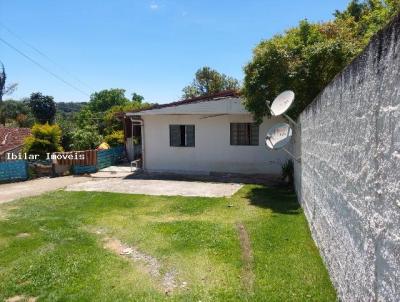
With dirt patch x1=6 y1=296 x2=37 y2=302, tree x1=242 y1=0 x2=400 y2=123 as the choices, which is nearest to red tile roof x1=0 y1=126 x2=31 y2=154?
tree x1=242 y1=0 x2=400 y2=123

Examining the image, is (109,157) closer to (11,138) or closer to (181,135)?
(181,135)

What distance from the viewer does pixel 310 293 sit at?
184 inches


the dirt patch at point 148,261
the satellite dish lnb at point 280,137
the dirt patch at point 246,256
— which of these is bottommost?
the dirt patch at point 148,261

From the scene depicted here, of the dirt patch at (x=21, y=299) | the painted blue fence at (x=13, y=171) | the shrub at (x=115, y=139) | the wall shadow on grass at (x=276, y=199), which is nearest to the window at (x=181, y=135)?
the wall shadow on grass at (x=276, y=199)

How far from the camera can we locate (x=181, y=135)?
1764 centimetres

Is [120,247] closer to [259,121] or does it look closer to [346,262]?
[346,262]

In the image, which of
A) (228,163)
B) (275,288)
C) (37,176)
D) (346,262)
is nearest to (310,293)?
(275,288)

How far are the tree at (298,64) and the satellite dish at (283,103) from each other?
1952mm

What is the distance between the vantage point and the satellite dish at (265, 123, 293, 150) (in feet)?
35.1

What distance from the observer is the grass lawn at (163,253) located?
5.01 m

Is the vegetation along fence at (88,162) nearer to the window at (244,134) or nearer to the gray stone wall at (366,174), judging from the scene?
the window at (244,134)

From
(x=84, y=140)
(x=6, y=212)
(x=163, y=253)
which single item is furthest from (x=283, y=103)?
(x=84, y=140)

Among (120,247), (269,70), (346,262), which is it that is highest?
(269,70)

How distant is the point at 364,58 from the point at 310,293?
2.93 m
